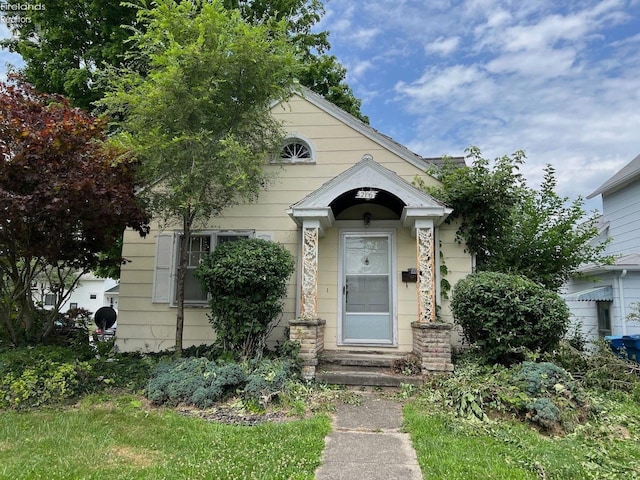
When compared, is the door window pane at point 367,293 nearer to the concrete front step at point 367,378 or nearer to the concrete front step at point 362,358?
the concrete front step at point 362,358

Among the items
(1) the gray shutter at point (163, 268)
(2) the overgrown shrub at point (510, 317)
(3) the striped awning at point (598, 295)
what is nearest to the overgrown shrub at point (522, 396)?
(2) the overgrown shrub at point (510, 317)

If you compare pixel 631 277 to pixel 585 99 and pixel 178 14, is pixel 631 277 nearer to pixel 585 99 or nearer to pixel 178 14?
pixel 585 99

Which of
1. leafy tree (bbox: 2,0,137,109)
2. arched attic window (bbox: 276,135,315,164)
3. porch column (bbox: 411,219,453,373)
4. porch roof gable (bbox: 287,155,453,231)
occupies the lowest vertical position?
porch column (bbox: 411,219,453,373)

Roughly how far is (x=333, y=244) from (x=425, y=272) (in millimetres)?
1872

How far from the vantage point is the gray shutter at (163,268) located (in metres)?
7.78

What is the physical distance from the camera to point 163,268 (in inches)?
308

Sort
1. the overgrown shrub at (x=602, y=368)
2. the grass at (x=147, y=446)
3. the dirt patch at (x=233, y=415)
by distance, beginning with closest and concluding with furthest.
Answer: the grass at (x=147, y=446)
the dirt patch at (x=233, y=415)
the overgrown shrub at (x=602, y=368)

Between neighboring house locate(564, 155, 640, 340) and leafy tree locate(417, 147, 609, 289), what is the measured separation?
A: 34.0 inches

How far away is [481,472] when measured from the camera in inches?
128

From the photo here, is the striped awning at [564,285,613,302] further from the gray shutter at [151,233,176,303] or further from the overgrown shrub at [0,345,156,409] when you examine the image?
the overgrown shrub at [0,345,156,409]

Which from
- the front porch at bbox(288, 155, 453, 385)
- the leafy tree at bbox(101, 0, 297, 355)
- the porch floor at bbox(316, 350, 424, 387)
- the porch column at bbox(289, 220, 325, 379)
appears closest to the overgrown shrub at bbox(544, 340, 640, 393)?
the front porch at bbox(288, 155, 453, 385)

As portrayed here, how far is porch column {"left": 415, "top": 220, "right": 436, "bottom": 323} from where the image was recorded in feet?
20.7

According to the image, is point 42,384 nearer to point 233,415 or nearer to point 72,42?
point 233,415

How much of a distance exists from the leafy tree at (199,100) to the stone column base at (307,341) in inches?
77.1
